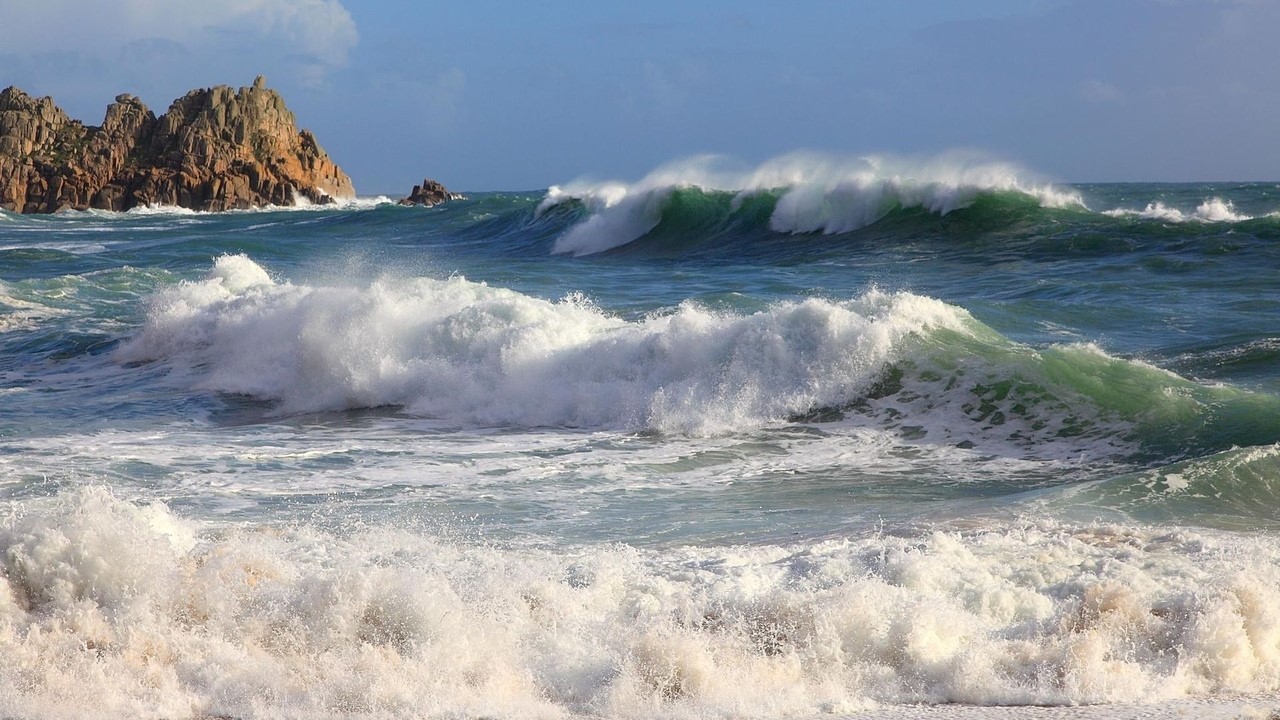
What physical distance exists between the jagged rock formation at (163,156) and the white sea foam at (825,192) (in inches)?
1453

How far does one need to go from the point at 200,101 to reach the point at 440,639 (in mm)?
67565

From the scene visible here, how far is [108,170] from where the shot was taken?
62.3m

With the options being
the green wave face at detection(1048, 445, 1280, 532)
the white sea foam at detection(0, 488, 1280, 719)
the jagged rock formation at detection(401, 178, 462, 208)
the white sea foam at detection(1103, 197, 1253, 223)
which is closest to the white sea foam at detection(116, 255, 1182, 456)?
the green wave face at detection(1048, 445, 1280, 532)

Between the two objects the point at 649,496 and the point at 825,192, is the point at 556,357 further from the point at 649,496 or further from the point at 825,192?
the point at 825,192

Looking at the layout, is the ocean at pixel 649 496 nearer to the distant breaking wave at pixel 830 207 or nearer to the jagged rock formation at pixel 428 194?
the distant breaking wave at pixel 830 207

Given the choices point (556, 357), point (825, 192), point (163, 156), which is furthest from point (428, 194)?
point (556, 357)

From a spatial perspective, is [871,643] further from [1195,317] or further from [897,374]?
[1195,317]

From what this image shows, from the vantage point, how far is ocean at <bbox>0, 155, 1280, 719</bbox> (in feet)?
12.9

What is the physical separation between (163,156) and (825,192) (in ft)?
154

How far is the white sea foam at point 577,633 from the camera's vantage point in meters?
3.78

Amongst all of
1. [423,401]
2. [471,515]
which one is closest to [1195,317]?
[423,401]

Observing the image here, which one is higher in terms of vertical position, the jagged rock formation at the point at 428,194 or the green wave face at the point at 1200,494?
the jagged rock formation at the point at 428,194

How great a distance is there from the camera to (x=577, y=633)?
421 cm

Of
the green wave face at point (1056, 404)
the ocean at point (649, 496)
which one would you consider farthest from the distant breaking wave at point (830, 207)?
the green wave face at point (1056, 404)
